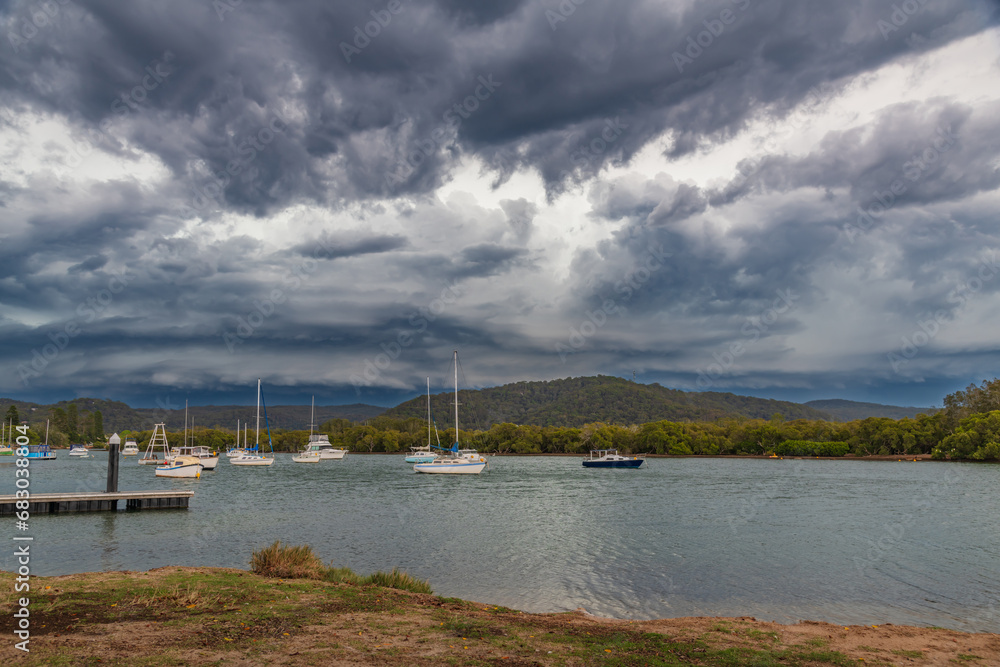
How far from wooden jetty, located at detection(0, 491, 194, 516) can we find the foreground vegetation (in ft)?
116

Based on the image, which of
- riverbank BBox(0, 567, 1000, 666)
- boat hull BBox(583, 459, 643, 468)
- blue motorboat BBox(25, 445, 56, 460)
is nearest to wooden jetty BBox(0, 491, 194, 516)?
riverbank BBox(0, 567, 1000, 666)

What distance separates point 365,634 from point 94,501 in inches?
1812

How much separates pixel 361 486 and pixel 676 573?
197ft

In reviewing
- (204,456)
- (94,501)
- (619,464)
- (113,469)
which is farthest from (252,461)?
(94,501)

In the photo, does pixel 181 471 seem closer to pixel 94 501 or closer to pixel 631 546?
pixel 94 501

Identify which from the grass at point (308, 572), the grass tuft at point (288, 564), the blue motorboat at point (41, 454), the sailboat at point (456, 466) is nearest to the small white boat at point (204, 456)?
the sailboat at point (456, 466)

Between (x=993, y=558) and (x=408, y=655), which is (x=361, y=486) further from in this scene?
(x=408, y=655)

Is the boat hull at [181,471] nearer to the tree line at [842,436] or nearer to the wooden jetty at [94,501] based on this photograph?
the wooden jetty at [94,501]

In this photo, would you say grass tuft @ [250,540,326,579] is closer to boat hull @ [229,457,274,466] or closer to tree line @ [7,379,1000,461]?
boat hull @ [229,457,274,466]

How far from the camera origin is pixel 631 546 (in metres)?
34.1

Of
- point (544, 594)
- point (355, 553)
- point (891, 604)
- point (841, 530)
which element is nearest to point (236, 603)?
point (544, 594)

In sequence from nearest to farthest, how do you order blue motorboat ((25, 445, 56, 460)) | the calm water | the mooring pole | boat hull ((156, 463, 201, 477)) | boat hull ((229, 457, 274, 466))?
1. the calm water
2. the mooring pole
3. boat hull ((156, 463, 201, 477))
4. boat hull ((229, 457, 274, 466))
5. blue motorboat ((25, 445, 56, 460))

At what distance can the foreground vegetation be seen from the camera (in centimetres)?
1120

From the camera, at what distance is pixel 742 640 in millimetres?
13867
